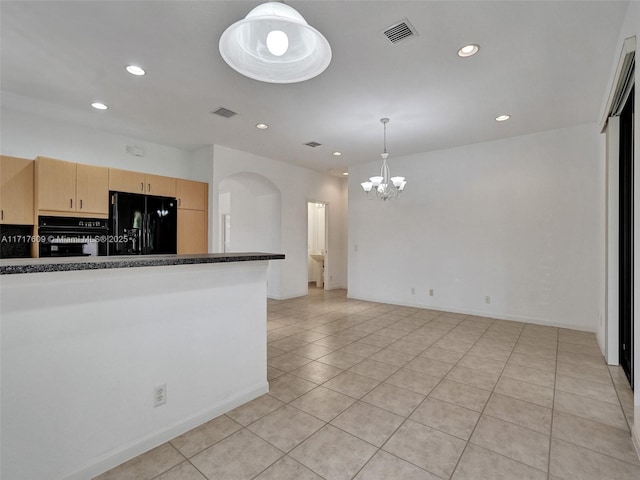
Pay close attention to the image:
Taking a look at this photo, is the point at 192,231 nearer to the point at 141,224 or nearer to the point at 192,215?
the point at 192,215

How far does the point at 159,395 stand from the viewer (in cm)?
188

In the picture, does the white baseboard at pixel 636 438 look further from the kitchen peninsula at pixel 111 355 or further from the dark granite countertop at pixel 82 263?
the dark granite countertop at pixel 82 263

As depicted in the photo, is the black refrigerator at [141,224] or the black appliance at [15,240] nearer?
the black appliance at [15,240]

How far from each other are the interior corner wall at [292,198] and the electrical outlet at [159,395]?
142 inches

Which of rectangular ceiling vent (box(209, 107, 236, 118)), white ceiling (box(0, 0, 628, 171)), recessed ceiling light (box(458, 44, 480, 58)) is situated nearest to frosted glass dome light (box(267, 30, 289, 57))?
white ceiling (box(0, 0, 628, 171))

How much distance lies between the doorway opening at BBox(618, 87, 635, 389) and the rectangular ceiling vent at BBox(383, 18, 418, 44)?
196 cm

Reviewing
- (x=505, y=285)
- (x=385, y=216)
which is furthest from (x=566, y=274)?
(x=385, y=216)

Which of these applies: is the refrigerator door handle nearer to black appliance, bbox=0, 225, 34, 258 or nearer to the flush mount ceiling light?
black appliance, bbox=0, 225, 34, 258

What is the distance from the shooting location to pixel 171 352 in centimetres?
193

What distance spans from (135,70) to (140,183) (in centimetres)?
204

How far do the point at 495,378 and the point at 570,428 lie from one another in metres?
0.75

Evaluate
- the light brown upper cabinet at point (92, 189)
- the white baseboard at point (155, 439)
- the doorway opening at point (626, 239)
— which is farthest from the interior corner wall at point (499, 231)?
the light brown upper cabinet at point (92, 189)

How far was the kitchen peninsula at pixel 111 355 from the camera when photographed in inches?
55.6

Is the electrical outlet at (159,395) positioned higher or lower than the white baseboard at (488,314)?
higher
